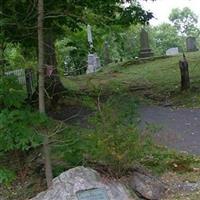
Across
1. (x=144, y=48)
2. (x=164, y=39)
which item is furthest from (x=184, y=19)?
(x=144, y=48)

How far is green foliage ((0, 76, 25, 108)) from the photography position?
5.82m

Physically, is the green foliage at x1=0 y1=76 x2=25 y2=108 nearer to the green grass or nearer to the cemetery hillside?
the cemetery hillside

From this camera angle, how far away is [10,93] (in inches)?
232

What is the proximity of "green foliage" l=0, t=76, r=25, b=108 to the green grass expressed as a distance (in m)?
4.63

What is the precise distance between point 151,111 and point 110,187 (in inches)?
267

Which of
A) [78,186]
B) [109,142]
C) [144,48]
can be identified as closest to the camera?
[78,186]

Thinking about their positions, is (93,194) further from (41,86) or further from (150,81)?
(150,81)

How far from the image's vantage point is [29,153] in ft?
21.4

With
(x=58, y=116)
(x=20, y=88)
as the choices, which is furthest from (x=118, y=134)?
(x=58, y=116)

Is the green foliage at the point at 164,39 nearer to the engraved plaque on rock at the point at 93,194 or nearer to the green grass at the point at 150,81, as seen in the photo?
the green grass at the point at 150,81

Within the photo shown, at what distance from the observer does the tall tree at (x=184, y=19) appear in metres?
71.8

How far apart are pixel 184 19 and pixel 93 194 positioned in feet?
232

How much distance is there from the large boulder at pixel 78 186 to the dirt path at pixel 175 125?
1.00 metres

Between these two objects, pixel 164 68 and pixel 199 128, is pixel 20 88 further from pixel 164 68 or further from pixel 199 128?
pixel 164 68
